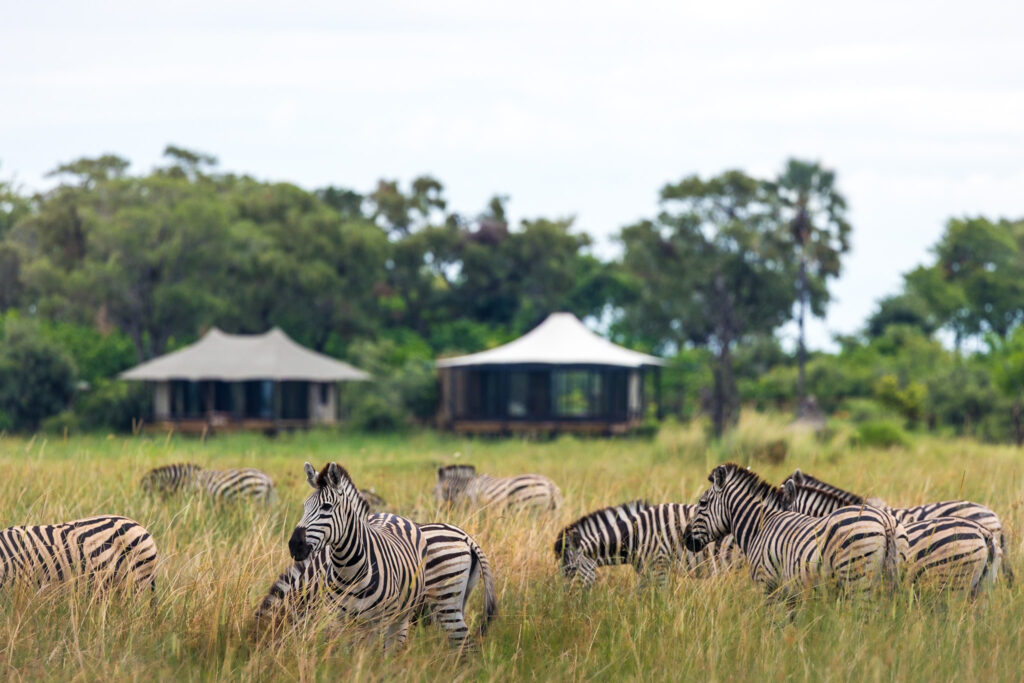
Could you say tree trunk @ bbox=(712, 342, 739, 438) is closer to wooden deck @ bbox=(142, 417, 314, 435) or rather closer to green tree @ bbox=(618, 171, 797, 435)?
green tree @ bbox=(618, 171, 797, 435)

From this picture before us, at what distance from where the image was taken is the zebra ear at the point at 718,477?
8.42 metres

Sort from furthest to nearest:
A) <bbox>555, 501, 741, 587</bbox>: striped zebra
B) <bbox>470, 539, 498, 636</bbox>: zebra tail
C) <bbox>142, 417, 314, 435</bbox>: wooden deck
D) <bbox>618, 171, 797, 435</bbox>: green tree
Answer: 1. <bbox>618, 171, 797, 435</bbox>: green tree
2. <bbox>142, 417, 314, 435</bbox>: wooden deck
3. <bbox>555, 501, 741, 587</bbox>: striped zebra
4. <bbox>470, 539, 498, 636</bbox>: zebra tail

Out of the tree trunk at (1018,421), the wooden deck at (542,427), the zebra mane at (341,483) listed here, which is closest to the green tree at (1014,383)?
the tree trunk at (1018,421)

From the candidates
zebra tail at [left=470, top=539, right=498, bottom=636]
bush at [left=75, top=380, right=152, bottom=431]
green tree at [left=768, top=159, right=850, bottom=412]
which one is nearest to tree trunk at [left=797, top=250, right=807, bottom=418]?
green tree at [left=768, top=159, right=850, bottom=412]

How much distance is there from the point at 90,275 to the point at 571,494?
33.7 meters

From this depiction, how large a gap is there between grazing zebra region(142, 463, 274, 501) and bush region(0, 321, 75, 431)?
A: 26.6 m

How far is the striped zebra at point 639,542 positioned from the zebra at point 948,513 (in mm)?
868

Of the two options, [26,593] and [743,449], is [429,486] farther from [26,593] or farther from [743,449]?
[26,593]

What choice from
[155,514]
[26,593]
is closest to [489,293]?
[155,514]

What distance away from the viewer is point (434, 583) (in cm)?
718

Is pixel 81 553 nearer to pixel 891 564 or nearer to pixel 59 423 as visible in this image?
pixel 891 564

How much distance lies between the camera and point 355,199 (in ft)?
175

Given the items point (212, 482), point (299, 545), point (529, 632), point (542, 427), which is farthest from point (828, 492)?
point (542, 427)

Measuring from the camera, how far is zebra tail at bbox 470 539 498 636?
741cm
